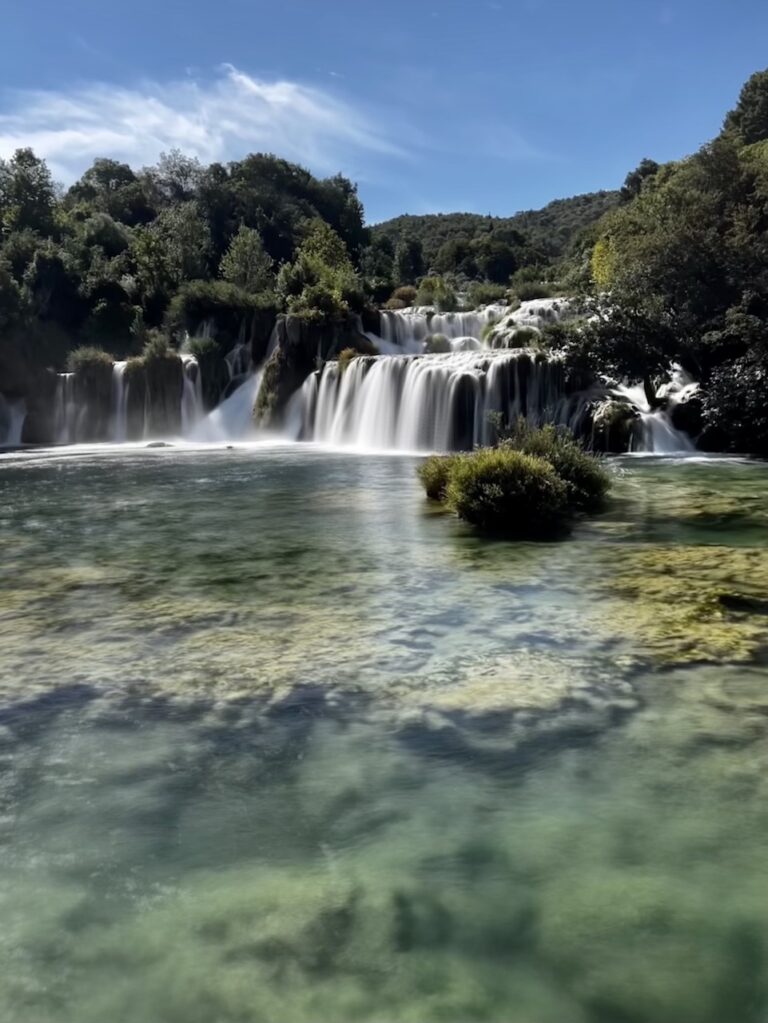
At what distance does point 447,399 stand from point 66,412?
20301 mm

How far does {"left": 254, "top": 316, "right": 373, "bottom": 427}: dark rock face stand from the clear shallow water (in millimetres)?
27217

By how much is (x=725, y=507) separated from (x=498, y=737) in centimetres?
1030

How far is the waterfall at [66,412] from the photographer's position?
130 ft

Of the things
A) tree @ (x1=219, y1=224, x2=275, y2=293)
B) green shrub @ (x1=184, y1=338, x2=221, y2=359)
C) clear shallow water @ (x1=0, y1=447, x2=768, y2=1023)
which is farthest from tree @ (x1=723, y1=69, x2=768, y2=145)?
clear shallow water @ (x1=0, y1=447, x2=768, y2=1023)

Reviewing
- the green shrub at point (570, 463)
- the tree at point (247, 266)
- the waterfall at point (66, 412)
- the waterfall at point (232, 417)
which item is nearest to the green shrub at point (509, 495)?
the green shrub at point (570, 463)

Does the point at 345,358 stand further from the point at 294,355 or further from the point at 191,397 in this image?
the point at 191,397

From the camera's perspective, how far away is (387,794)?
4.46 metres

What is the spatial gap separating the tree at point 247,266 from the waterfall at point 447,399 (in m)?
19.9

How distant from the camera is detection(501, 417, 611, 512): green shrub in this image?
13.8m

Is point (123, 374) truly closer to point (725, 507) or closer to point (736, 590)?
point (725, 507)

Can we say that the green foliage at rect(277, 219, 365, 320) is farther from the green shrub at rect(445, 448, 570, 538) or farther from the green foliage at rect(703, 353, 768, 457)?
→ the green shrub at rect(445, 448, 570, 538)

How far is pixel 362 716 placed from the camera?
5469 millimetres

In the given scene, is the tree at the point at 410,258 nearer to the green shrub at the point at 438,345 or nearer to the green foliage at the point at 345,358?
the green shrub at the point at 438,345

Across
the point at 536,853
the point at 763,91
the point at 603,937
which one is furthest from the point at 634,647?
the point at 763,91
